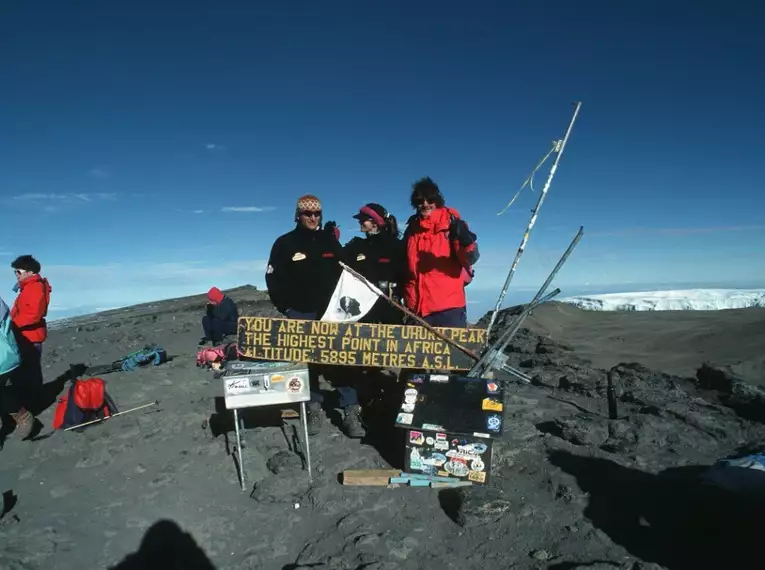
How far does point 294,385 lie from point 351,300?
1394 millimetres

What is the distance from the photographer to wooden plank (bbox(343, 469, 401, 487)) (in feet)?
15.9

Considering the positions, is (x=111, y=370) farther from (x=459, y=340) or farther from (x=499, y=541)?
(x=499, y=541)

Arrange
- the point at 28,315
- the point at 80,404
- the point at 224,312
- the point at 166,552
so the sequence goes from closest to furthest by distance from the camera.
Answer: the point at 166,552, the point at 80,404, the point at 28,315, the point at 224,312

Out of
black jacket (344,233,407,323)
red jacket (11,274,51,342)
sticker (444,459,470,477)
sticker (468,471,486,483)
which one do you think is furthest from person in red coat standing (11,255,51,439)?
sticker (468,471,486,483)

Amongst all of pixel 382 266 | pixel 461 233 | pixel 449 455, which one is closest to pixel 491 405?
pixel 449 455

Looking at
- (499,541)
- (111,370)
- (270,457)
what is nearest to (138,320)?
(111,370)

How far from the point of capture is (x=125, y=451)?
19.5 feet

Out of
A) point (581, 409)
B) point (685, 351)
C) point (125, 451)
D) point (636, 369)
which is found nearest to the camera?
point (125, 451)

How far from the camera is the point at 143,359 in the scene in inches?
407

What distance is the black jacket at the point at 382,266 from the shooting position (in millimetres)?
6324

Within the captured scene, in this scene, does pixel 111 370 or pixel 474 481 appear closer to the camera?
pixel 474 481

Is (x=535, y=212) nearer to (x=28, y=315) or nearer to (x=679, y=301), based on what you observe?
(x=28, y=315)

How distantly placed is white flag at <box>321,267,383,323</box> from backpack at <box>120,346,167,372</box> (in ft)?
20.5

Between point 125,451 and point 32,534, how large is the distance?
1.64 m
